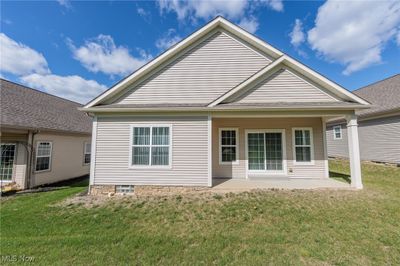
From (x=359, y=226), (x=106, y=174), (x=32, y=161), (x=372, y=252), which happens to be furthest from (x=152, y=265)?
(x=32, y=161)

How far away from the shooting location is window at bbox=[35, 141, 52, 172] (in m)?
10.1

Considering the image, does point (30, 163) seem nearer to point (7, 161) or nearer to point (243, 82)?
point (7, 161)

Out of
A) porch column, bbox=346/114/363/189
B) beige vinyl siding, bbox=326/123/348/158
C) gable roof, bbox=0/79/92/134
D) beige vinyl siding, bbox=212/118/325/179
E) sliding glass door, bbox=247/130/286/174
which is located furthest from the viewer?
beige vinyl siding, bbox=326/123/348/158

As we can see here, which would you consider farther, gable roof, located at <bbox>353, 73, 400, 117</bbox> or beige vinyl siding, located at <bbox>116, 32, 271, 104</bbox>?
gable roof, located at <bbox>353, 73, 400, 117</bbox>

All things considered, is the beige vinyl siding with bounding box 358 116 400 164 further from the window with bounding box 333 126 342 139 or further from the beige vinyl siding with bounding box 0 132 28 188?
the beige vinyl siding with bounding box 0 132 28 188

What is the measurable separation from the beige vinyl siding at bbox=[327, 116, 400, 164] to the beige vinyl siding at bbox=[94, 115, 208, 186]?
12.9m

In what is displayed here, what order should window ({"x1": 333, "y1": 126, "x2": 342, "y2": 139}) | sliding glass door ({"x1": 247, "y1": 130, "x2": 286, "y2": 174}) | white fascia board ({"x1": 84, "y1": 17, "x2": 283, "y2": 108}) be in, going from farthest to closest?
window ({"x1": 333, "y1": 126, "x2": 342, "y2": 139})
sliding glass door ({"x1": 247, "y1": 130, "x2": 286, "y2": 174})
white fascia board ({"x1": 84, "y1": 17, "x2": 283, "y2": 108})

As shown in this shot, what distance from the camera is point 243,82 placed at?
8258mm

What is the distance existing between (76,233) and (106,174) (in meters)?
3.49

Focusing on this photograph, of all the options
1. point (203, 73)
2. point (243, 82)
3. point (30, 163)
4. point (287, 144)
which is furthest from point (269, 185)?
point (30, 163)

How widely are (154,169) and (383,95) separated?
17608 mm

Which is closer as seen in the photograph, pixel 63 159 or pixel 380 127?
pixel 63 159

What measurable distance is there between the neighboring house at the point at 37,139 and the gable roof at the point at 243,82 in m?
4.21

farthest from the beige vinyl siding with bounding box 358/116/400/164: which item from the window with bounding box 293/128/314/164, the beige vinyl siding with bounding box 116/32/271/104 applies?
the beige vinyl siding with bounding box 116/32/271/104
